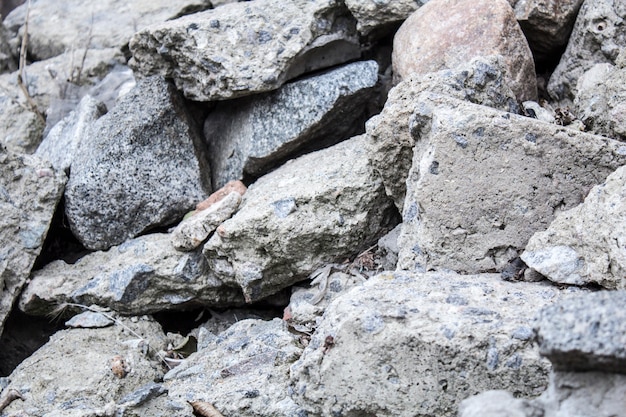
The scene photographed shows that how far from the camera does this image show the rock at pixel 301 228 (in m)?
3.37

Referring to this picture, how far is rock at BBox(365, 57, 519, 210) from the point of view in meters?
3.20

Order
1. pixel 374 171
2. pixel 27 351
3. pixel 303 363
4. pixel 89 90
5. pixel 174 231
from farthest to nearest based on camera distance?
pixel 89 90 → pixel 27 351 → pixel 174 231 → pixel 374 171 → pixel 303 363

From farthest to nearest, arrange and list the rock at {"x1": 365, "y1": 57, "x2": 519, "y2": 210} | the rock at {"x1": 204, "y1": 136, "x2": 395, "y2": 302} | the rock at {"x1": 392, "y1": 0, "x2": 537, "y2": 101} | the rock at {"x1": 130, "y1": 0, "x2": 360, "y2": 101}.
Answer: the rock at {"x1": 130, "y1": 0, "x2": 360, "y2": 101}, the rock at {"x1": 392, "y1": 0, "x2": 537, "y2": 101}, the rock at {"x1": 204, "y1": 136, "x2": 395, "y2": 302}, the rock at {"x1": 365, "y1": 57, "x2": 519, "y2": 210}

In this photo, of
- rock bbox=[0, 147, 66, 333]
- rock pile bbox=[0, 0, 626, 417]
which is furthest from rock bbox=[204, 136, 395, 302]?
rock bbox=[0, 147, 66, 333]

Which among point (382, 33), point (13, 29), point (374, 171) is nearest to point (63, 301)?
point (374, 171)

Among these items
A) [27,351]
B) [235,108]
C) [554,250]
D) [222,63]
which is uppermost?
[222,63]

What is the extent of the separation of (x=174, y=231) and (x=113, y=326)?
49 centimetres

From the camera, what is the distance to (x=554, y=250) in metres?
2.65

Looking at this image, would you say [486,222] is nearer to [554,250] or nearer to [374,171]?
[554,250]

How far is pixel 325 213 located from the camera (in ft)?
11.1

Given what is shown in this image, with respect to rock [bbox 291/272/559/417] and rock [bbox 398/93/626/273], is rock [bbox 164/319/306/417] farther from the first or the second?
rock [bbox 398/93/626/273]

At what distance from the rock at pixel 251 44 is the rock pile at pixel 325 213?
0.4 inches

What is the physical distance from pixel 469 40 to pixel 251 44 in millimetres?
995

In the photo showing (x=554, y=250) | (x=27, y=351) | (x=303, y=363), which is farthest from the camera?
(x=27, y=351)
